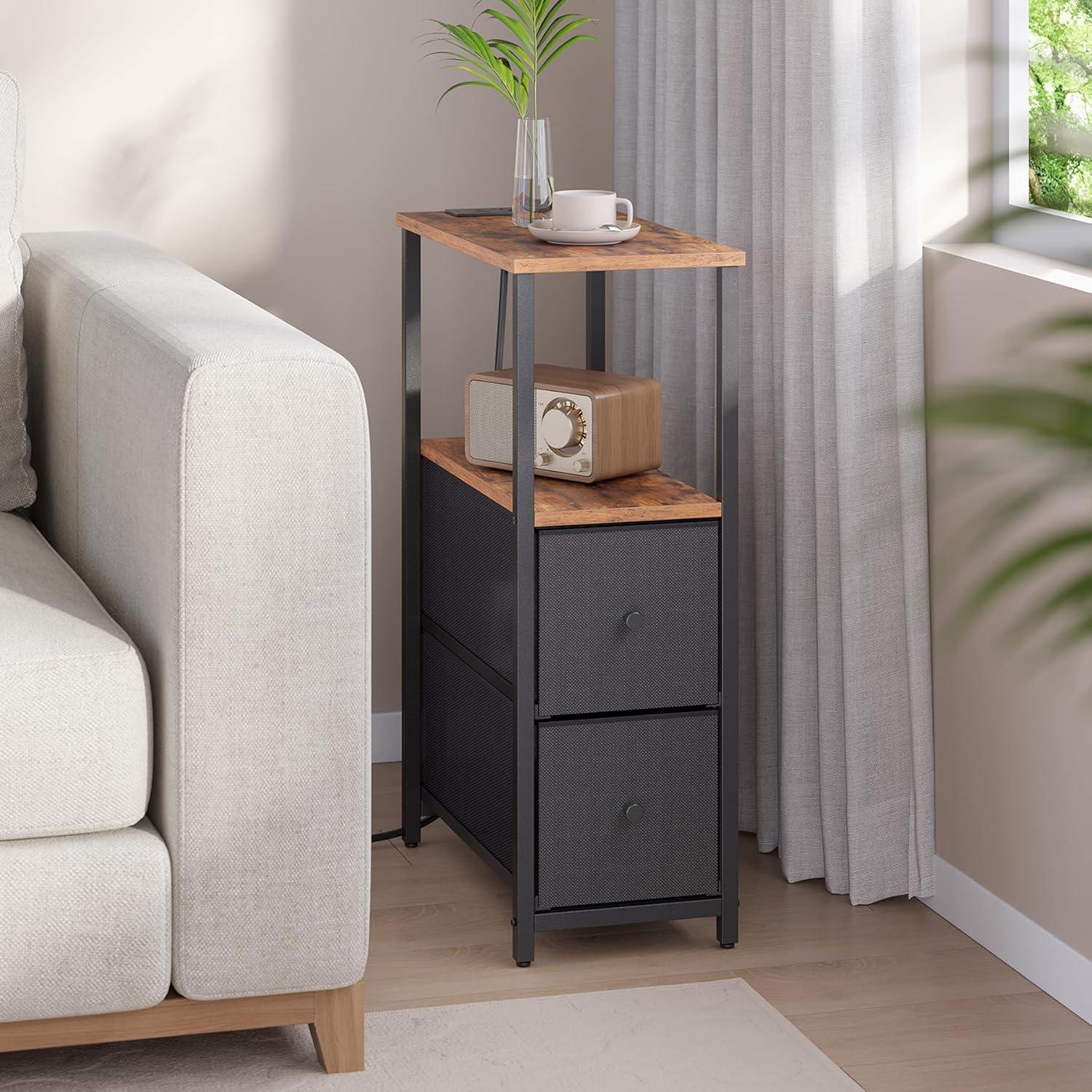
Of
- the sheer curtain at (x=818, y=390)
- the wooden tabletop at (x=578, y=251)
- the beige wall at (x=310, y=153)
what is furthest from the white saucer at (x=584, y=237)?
the beige wall at (x=310, y=153)

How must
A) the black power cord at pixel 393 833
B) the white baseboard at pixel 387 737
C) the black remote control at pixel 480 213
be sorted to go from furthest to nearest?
the white baseboard at pixel 387 737 < the black power cord at pixel 393 833 < the black remote control at pixel 480 213

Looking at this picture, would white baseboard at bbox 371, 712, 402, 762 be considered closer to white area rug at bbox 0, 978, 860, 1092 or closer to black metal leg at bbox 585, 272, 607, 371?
black metal leg at bbox 585, 272, 607, 371

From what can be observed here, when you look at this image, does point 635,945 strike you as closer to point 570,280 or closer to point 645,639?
point 645,639

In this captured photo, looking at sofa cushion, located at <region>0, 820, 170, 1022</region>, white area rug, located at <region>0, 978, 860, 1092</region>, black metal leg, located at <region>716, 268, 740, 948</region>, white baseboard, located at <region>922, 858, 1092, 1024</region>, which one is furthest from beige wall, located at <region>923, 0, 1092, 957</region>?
sofa cushion, located at <region>0, 820, 170, 1022</region>

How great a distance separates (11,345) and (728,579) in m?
0.91

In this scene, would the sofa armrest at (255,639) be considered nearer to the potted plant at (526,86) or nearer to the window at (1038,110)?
the potted plant at (526,86)

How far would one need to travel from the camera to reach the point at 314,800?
1541 mm

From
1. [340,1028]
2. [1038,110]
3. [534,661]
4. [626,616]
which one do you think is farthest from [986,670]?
[340,1028]

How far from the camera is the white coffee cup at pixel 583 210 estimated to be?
6.26 ft

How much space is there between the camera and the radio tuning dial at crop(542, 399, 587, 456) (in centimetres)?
192

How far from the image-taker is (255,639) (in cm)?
150

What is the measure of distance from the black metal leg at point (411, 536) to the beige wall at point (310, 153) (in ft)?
1.11

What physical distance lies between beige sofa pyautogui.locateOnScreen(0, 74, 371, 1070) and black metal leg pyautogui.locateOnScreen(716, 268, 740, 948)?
1.74 feet

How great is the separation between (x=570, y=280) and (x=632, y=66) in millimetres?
388
